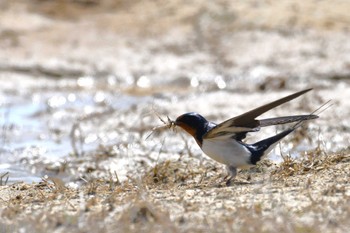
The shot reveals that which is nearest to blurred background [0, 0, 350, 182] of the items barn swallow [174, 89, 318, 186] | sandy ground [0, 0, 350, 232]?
sandy ground [0, 0, 350, 232]

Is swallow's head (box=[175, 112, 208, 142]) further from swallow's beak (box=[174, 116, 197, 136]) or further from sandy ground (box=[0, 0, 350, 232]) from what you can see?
sandy ground (box=[0, 0, 350, 232])

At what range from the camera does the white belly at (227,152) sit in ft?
19.0

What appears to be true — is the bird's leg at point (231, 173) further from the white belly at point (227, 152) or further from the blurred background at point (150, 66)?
the blurred background at point (150, 66)

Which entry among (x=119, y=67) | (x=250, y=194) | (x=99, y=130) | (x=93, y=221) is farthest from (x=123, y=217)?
(x=119, y=67)

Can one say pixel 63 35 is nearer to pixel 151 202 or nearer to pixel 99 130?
pixel 99 130

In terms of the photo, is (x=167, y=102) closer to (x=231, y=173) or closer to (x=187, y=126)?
(x=187, y=126)

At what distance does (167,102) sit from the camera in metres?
10.6

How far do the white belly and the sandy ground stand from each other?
140mm

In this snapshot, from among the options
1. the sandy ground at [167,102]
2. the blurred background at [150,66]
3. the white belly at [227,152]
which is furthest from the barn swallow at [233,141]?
the blurred background at [150,66]

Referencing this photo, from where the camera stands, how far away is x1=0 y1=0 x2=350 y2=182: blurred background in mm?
9461

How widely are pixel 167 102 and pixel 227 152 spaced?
16.0 ft

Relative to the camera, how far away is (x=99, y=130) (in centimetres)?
951

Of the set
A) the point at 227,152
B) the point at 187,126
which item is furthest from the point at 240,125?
the point at 187,126

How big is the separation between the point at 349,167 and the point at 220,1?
7624 millimetres
